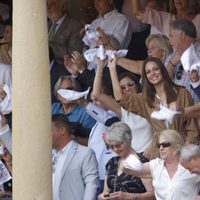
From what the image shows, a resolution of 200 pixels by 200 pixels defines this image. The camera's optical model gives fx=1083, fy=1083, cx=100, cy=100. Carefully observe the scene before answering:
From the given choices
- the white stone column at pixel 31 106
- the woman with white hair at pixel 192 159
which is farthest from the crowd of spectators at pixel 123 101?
the white stone column at pixel 31 106

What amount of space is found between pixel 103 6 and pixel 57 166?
7.45 ft

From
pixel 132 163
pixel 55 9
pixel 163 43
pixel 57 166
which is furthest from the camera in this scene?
pixel 55 9

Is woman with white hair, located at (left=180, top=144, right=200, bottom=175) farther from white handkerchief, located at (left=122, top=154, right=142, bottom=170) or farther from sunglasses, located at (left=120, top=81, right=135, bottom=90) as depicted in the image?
sunglasses, located at (left=120, top=81, right=135, bottom=90)

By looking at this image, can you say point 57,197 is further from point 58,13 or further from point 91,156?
point 58,13

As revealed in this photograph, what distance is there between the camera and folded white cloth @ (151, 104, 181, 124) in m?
12.7

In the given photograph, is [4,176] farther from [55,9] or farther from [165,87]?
[165,87]

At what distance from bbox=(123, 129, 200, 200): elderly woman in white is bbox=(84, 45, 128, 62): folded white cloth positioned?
1596 millimetres

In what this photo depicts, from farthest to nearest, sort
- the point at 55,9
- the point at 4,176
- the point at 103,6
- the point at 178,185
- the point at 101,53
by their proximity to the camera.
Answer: the point at 55,9 → the point at 4,176 → the point at 103,6 → the point at 101,53 → the point at 178,185

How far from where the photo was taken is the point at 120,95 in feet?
43.5

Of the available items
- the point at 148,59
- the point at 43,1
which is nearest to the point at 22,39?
the point at 43,1

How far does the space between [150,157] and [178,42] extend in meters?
1.40

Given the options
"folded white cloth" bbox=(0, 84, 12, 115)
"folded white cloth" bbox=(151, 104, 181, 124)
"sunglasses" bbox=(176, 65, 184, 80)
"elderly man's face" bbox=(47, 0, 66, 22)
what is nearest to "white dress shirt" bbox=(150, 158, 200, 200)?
"folded white cloth" bbox=(151, 104, 181, 124)

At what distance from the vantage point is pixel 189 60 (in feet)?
41.4

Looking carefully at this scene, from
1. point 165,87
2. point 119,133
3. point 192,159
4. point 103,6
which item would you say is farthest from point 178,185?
point 103,6
